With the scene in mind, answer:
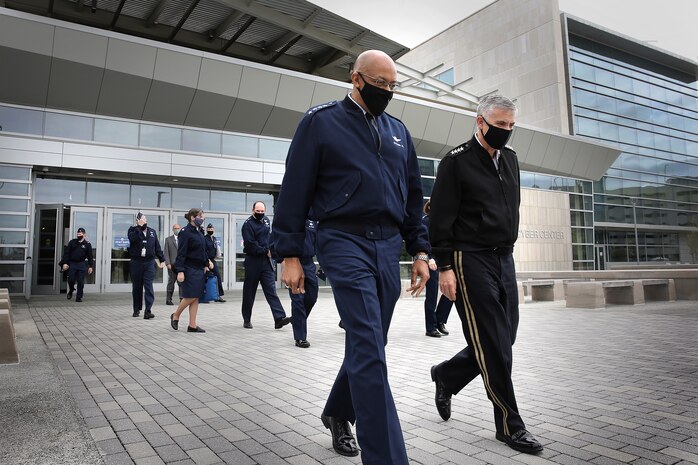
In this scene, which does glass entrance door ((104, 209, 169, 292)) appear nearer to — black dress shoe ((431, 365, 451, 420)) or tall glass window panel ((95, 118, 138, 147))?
tall glass window panel ((95, 118, 138, 147))

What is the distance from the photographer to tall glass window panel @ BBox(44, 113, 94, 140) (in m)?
15.6

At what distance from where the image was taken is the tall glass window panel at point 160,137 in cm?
1705

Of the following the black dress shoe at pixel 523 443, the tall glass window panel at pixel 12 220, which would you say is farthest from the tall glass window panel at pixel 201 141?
the black dress shoe at pixel 523 443

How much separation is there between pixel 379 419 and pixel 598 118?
1901 inches

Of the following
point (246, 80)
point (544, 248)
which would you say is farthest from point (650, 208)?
point (246, 80)

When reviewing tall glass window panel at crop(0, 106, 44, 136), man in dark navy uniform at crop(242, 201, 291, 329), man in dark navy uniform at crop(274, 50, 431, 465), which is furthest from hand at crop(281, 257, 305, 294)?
tall glass window panel at crop(0, 106, 44, 136)

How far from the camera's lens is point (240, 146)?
1858 cm

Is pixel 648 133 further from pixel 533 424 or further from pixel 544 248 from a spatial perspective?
pixel 533 424

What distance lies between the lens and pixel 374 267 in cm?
252

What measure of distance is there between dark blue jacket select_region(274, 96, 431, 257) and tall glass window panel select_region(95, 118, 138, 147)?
15670 millimetres

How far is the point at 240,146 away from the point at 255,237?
35.3 feet

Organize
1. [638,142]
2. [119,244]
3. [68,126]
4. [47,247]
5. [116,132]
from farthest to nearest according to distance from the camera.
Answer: [638,142], [119,244], [116,132], [47,247], [68,126]

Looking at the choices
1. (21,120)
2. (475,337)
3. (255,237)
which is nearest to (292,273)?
(475,337)

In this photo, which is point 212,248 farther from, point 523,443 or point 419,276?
point 523,443
